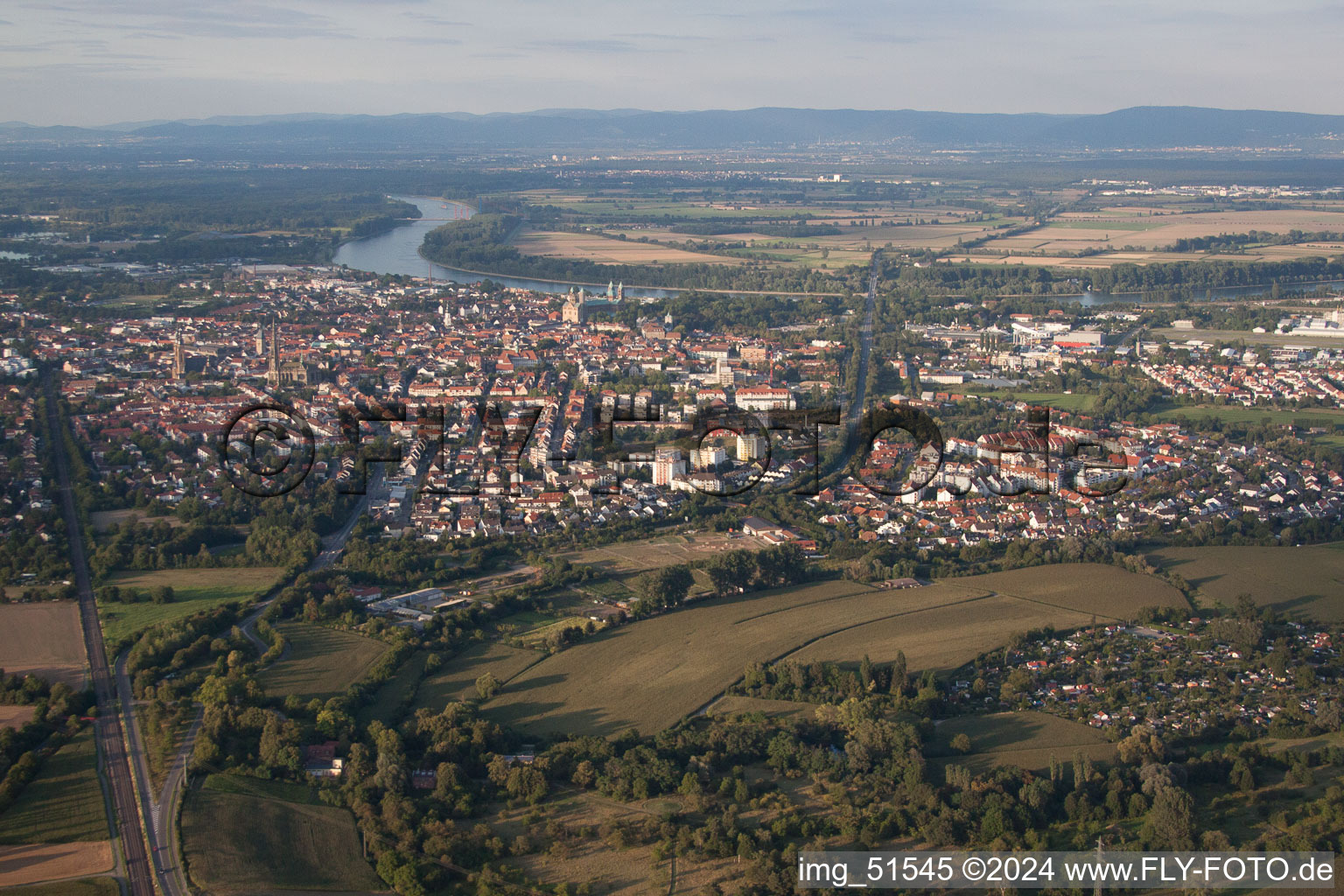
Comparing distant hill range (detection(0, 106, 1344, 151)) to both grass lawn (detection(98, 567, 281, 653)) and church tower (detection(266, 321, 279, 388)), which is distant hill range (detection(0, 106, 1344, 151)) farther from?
grass lawn (detection(98, 567, 281, 653))

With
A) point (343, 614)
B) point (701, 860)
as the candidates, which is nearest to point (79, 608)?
point (343, 614)

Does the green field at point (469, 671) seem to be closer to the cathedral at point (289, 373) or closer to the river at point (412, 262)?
the cathedral at point (289, 373)

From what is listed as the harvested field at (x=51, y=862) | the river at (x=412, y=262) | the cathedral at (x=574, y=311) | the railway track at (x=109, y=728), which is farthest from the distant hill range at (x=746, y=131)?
the harvested field at (x=51, y=862)

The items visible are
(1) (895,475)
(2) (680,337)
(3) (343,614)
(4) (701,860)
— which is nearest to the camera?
(4) (701,860)

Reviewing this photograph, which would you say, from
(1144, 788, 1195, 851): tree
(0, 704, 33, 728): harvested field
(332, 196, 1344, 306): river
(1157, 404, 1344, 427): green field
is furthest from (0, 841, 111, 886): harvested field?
(332, 196, 1344, 306): river

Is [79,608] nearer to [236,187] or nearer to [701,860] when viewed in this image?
[701,860]

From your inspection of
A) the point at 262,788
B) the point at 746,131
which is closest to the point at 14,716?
the point at 262,788

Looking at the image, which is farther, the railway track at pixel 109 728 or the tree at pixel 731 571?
the tree at pixel 731 571
